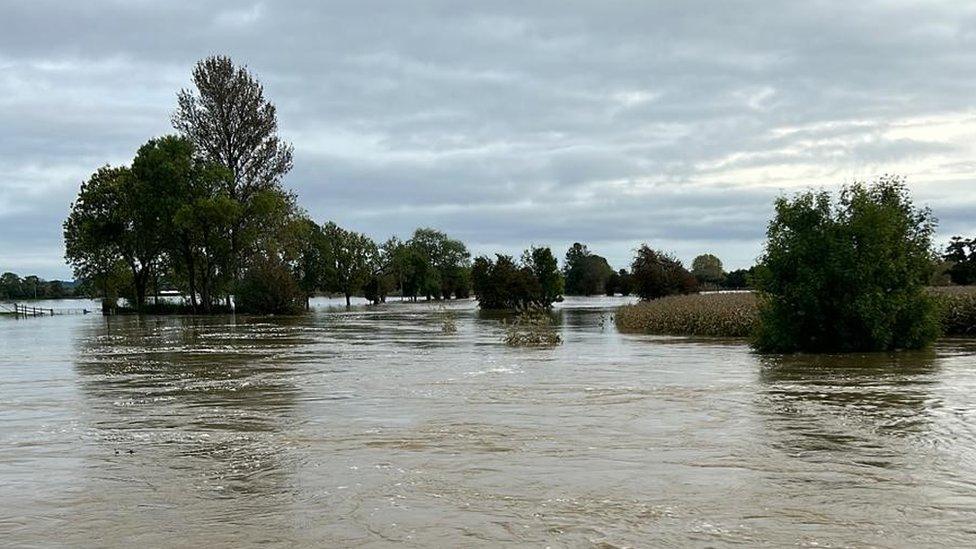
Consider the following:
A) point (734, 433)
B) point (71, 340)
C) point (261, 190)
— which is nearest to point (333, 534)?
point (734, 433)

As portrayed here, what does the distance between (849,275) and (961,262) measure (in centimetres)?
4123

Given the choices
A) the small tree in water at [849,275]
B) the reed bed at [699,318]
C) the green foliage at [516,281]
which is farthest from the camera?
the green foliage at [516,281]

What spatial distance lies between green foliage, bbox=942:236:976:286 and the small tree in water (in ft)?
122

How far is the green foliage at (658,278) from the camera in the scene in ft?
212

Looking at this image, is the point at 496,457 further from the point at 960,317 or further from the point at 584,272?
the point at 584,272

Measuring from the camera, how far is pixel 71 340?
31.5m

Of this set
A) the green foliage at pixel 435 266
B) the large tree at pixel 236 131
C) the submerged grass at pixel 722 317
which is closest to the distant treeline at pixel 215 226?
the large tree at pixel 236 131

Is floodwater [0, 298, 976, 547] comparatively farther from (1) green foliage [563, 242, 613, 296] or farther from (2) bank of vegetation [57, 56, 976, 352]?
(1) green foliage [563, 242, 613, 296]

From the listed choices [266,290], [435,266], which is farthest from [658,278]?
[435,266]

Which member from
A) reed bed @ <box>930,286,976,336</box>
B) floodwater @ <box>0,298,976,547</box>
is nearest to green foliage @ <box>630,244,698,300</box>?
reed bed @ <box>930,286,976,336</box>

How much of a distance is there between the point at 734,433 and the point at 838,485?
105 inches

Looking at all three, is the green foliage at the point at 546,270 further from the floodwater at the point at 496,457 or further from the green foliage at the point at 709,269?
the floodwater at the point at 496,457

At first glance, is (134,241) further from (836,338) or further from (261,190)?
(836,338)

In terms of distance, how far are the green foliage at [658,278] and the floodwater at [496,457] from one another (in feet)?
152
